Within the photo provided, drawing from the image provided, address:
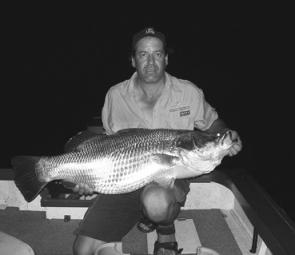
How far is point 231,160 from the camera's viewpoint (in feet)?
44.1

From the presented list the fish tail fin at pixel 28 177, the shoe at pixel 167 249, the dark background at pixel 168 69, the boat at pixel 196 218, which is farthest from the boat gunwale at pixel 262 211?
the dark background at pixel 168 69

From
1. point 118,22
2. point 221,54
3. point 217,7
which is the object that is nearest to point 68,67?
point 221,54

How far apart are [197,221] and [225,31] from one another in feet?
196

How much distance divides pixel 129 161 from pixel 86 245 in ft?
2.64

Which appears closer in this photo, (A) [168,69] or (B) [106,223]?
(B) [106,223]

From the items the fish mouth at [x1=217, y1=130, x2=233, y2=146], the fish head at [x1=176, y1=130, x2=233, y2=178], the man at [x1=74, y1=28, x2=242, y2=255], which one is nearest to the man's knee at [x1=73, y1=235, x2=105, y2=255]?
the man at [x1=74, y1=28, x2=242, y2=255]

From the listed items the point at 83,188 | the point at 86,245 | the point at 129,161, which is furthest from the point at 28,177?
the point at 129,161

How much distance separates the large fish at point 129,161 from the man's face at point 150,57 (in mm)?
674

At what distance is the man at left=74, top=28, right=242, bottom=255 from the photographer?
3135 mm

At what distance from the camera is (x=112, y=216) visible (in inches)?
130

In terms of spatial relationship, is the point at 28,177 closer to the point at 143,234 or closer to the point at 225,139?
the point at 143,234

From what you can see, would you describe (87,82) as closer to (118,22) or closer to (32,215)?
(32,215)

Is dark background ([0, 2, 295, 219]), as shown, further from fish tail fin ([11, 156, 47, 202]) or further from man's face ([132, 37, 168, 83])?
fish tail fin ([11, 156, 47, 202])

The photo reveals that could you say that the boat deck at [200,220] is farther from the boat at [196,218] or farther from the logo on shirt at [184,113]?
the logo on shirt at [184,113]
